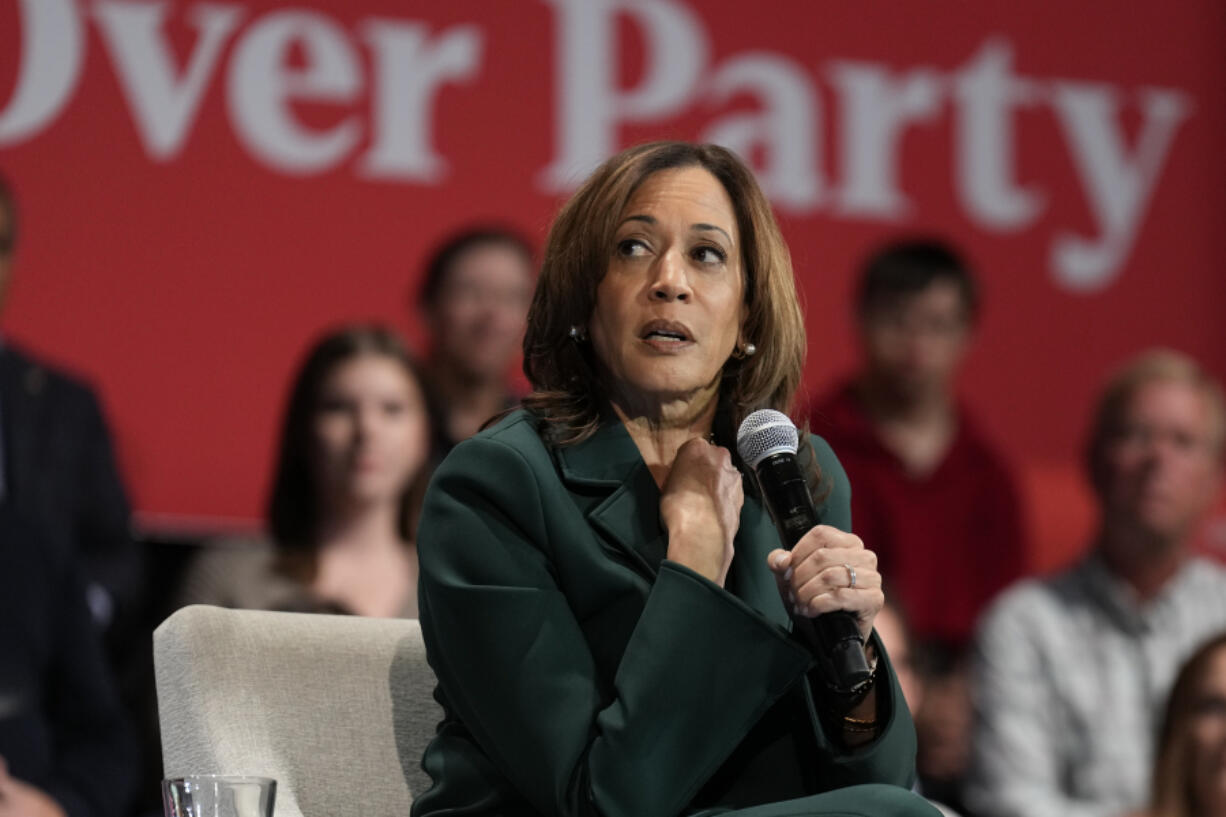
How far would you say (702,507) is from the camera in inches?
78.2

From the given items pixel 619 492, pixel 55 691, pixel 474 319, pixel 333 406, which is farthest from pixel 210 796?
pixel 474 319

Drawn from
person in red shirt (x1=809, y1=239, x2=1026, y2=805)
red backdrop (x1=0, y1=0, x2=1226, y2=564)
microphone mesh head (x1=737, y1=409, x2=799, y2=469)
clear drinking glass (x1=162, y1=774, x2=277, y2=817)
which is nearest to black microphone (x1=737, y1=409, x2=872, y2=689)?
microphone mesh head (x1=737, y1=409, x2=799, y2=469)

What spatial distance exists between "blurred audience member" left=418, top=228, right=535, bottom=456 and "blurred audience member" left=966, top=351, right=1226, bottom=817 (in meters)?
1.26

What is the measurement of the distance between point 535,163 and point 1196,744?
7.55 feet

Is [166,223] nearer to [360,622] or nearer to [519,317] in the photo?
[519,317]

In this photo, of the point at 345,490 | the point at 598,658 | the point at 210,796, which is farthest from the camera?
the point at 345,490

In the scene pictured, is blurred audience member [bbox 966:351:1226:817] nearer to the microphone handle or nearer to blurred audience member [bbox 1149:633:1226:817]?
blurred audience member [bbox 1149:633:1226:817]

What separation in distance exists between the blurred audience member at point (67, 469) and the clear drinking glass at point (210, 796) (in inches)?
85.3

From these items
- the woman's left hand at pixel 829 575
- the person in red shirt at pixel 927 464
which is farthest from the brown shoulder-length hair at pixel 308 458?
the woman's left hand at pixel 829 575

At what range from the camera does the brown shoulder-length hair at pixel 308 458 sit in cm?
376

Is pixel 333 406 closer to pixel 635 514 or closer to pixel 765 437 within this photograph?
pixel 635 514

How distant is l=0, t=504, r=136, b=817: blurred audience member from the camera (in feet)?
10.0

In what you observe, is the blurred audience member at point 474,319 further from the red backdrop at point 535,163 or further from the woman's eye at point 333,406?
the red backdrop at point 535,163

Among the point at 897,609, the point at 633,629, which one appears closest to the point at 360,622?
the point at 633,629
